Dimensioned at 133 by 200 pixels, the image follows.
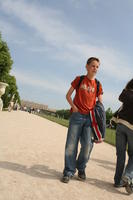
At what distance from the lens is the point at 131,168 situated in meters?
4.98

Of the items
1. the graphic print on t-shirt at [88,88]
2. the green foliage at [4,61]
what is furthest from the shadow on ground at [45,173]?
the green foliage at [4,61]

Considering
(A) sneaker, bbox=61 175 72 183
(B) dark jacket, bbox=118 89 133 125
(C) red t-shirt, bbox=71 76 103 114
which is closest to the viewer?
(A) sneaker, bbox=61 175 72 183

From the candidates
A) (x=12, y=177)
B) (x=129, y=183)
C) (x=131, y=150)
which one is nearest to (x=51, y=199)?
(x=12, y=177)

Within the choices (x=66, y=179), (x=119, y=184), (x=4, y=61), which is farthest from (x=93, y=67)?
(x=4, y=61)

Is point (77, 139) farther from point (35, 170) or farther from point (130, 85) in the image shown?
point (130, 85)

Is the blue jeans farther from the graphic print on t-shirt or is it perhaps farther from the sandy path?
the graphic print on t-shirt

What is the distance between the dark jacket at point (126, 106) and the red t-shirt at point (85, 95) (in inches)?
21.3

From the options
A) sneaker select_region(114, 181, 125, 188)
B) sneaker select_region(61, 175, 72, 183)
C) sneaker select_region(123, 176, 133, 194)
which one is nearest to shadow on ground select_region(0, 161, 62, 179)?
sneaker select_region(61, 175, 72, 183)

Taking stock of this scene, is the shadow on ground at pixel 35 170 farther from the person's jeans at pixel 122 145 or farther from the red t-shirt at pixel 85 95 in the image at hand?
the red t-shirt at pixel 85 95

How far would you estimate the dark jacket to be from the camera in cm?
513

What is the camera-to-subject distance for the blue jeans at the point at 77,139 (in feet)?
17.3

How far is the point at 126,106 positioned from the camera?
17.0 ft

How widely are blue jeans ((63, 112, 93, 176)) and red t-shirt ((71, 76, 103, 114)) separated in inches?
6.0

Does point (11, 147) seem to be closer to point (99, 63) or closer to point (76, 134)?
point (76, 134)
